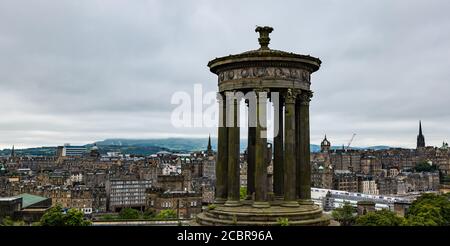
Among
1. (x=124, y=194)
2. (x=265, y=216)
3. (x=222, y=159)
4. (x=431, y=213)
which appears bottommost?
(x=124, y=194)

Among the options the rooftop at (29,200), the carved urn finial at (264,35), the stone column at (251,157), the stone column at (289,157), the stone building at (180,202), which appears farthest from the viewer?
the stone building at (180,202)

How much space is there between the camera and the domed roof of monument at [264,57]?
24.0m

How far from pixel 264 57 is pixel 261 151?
15.8 ft

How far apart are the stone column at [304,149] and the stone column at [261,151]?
258 centimetres

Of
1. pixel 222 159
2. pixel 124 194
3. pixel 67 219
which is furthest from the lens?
pixel 124 194

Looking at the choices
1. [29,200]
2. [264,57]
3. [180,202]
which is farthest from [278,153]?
[29,200]

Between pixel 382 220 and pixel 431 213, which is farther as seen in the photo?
pixel 431 213

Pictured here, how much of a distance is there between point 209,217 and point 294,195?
15.0ft

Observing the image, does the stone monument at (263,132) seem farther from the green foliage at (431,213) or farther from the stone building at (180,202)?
the stone building at (180,202)

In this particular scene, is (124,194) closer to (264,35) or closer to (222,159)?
(222,159)

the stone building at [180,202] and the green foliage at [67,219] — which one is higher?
the green foliage at [67,219]

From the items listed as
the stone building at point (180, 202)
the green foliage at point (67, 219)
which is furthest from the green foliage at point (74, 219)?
the stone building at point (180, 202)

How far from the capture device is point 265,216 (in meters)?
22.6
